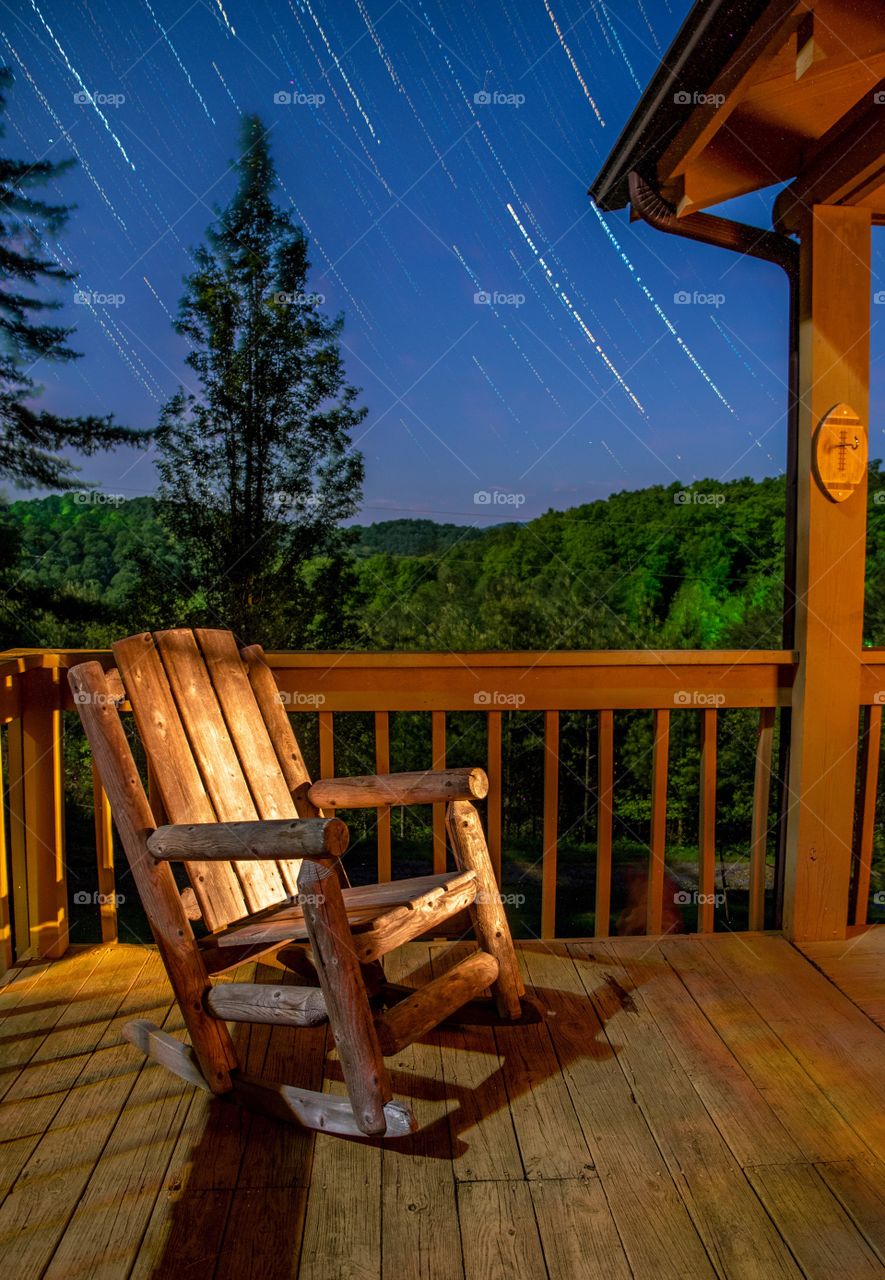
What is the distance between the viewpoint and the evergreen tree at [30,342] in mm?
5988

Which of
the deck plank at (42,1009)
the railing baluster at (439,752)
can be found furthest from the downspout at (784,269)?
the deck plank at (42,1009)

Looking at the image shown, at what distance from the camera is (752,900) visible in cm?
259

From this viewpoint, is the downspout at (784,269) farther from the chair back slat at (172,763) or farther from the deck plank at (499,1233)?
the chair back slat at (172,763)

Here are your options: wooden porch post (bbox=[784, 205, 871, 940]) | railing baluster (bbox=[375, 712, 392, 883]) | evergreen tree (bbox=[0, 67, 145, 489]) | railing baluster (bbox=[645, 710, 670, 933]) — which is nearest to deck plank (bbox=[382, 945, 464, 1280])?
railing baluster (bbox=[375, 712, 392, 883])

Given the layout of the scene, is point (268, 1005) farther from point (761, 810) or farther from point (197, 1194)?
point (761, 810)

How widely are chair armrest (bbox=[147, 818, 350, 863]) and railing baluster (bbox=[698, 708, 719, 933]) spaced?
1405mm

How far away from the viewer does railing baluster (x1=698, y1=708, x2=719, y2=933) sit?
8.27ft

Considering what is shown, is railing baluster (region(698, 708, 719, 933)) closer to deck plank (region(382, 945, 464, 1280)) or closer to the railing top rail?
the railing top rail

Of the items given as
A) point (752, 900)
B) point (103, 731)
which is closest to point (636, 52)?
point (752, 900)

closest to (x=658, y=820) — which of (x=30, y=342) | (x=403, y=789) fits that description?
(x=403, y=789)

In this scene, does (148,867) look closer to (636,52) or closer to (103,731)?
(103,731)

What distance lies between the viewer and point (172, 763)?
1.89 meters

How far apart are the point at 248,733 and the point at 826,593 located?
1.70 meters

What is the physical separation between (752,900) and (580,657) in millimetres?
964
